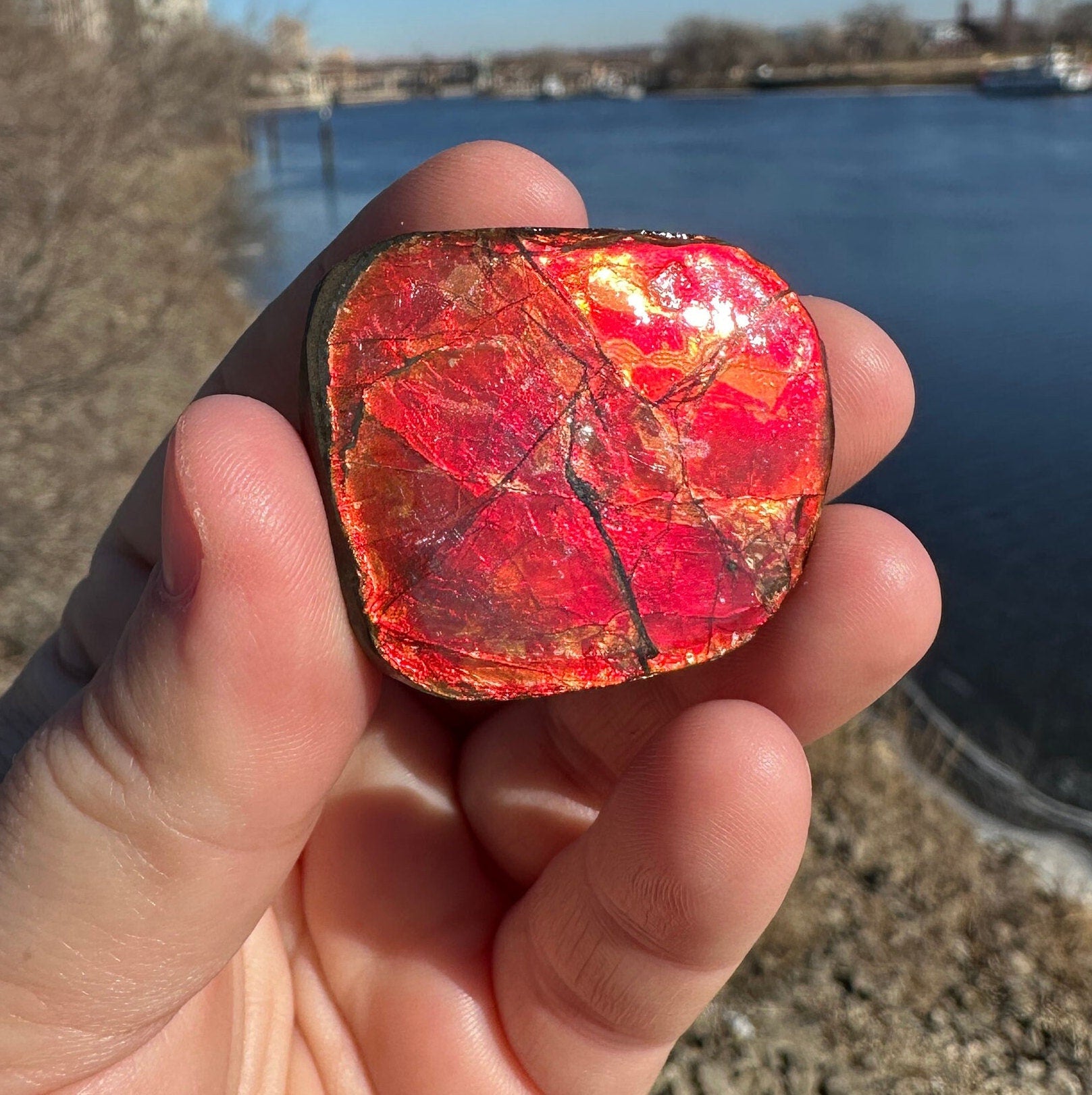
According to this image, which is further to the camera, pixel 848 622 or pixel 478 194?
pixel 478 194

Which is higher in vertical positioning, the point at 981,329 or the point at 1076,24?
the point at 1076,24

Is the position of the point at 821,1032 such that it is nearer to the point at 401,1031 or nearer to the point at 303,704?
the point at 401,1031

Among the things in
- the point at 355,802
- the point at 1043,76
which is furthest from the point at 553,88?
the point at 355,802

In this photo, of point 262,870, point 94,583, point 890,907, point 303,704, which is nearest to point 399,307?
point 303,704

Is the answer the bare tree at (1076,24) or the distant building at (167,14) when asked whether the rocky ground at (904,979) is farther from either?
the distant building at (167,14)

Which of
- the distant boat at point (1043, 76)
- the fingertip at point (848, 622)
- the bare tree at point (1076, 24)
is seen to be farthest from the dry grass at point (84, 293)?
the distant boat at point (1043, 76)

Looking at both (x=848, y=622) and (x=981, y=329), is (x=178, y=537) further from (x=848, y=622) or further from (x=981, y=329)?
(x=981, y=329)
